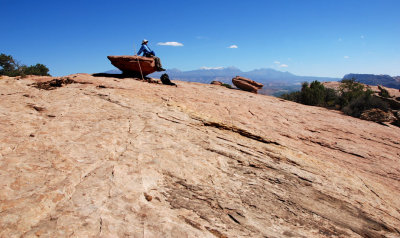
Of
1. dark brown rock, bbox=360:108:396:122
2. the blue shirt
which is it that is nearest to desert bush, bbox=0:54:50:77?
the blue shirt

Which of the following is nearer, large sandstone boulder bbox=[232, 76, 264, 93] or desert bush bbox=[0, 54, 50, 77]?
large sandstone boulder bbox=[232, 76, 264, 93]

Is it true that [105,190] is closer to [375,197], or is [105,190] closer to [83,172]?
[83,172]

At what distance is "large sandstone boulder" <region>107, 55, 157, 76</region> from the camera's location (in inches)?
659

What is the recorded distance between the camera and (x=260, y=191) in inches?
239

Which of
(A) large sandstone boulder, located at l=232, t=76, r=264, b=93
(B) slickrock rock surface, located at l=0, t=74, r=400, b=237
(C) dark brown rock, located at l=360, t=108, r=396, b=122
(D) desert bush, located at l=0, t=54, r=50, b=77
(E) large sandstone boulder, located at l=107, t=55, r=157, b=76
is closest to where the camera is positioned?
(B) slickrock rock surface, located at l=0, t=74, r=400, b=237

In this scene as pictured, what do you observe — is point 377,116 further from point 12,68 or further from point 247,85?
point 12,68

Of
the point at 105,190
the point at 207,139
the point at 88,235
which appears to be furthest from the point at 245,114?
the point at 88,235

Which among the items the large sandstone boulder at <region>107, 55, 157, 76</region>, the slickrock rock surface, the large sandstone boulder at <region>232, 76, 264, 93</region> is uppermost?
the large sandstone boulder at <region>107, 55, 157, 76</region>

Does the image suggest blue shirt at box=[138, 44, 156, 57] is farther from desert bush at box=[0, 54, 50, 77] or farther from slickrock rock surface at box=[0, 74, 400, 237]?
desert bush at box=[0, 54, 50, 77]

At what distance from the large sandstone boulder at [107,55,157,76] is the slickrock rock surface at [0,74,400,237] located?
625cm

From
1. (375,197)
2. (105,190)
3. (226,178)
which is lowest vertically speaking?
(375,197)

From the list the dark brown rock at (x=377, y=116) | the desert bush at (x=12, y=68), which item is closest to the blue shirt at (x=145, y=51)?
the dark brown rock at (x=377, y=116)

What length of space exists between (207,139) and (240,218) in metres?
3.65

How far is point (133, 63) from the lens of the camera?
16859mm
